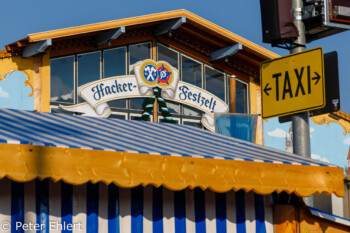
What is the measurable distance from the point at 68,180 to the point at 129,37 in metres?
14.9

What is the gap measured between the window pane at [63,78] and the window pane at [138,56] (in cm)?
203

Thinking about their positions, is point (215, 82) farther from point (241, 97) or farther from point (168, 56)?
point (168, 56)

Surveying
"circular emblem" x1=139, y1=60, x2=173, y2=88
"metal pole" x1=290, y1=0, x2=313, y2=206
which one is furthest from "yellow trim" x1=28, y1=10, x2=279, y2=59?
"metal pole" x1=290, y1=0, x2=313, y2=206

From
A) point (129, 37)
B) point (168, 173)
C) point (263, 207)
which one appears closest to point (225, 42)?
point (129, 37)

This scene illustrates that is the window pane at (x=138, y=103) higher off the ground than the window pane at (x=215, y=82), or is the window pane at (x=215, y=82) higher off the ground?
the window pane at (x=215, y=82)

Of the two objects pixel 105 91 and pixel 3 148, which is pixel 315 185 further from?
pixel 105 91

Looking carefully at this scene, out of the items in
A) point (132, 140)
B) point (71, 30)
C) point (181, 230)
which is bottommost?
point (181, 230)

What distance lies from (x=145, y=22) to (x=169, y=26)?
1.18 meters

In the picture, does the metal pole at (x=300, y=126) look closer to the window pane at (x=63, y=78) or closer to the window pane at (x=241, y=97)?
the window pane at (x=63, y=78)

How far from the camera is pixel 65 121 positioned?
972cm

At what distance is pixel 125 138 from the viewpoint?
9211 mm

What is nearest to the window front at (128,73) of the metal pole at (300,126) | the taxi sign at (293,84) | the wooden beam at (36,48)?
the wooden beam at (36,48)

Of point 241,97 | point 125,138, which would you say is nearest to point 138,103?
point 241,97

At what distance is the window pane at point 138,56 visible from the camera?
22016mm
